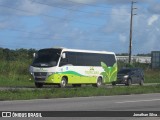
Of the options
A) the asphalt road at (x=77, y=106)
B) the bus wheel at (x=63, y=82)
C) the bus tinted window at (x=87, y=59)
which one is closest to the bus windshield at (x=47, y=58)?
the bus tinted window at (x=87, y=59)

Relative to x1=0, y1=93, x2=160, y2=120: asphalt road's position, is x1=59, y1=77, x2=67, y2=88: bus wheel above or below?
above

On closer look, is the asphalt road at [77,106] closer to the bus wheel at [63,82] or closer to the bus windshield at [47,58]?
the bus windshield at [47,58]

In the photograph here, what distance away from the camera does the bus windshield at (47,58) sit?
3944cm

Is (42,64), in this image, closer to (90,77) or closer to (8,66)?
(90,77)

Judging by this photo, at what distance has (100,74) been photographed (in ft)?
148

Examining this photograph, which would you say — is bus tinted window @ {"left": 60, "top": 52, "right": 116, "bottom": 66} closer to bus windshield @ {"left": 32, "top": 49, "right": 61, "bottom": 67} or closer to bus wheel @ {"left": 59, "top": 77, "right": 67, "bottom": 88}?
bus windshield @ {"left": 32, "top": 49, "right": 61, "bottom": 67}

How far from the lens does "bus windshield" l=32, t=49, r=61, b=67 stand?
3944cm

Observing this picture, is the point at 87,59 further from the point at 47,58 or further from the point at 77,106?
the point at 77,106

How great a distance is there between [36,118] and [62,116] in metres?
1.78

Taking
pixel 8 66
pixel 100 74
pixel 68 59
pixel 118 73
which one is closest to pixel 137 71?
pixel 118 73

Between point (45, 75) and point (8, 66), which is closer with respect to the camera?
point (45, 75)

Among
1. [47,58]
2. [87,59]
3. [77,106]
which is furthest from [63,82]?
[77,106]

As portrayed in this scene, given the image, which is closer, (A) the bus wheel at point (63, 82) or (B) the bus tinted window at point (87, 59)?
(A) the bus wheel at point (63, 82)

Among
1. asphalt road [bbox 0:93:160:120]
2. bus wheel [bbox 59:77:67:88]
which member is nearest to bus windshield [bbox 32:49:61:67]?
bus wheel [bbox 59:77:67:88]
